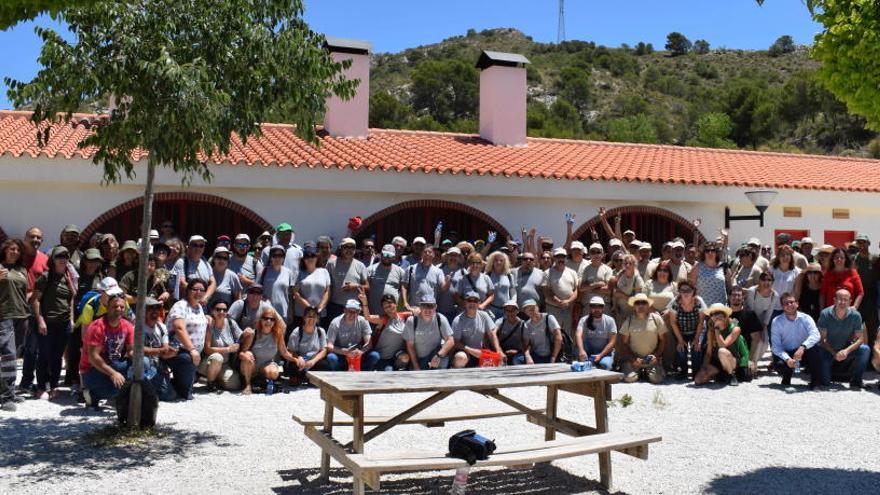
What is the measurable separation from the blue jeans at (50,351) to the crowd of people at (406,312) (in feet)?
0.05

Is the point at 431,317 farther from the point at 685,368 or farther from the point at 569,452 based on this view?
the point at 569,452

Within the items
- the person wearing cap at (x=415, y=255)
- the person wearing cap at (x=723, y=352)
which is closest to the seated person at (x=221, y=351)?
the person wearing cap at (x=415, y=255)

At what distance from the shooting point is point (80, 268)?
9.12 metres

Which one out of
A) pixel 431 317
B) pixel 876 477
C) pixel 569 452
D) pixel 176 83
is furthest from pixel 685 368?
pixel 176 83

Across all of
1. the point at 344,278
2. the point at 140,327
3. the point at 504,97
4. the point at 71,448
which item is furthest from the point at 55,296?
the point at 504,97

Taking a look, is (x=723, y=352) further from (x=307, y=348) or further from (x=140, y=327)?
(x=140, y=327)

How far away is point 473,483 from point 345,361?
4205mm

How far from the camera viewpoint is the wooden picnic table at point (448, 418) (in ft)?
16.6

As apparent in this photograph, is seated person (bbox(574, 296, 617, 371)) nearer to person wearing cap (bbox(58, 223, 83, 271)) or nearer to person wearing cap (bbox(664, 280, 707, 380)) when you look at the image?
person wearing cap (bbox(664, 280, 707, 380))

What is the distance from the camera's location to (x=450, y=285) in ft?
36.0

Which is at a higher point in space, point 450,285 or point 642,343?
point 450,285

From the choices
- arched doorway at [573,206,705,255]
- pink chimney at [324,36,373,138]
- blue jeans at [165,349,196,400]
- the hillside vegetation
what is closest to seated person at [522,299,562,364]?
blue jeans at [165,349,196,400]

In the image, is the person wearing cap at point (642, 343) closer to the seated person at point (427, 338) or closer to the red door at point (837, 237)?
the seated person at point (427, 338)

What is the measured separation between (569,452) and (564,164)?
36.6 ft
